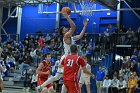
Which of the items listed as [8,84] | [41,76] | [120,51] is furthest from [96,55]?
[41,76]

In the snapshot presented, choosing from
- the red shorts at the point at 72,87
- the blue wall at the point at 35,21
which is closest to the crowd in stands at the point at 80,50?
the blue wall at the point at 35,21

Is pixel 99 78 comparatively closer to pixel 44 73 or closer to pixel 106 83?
pixel 106 83

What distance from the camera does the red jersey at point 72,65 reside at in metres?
9.05

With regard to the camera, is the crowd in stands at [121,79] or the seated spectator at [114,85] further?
the seated spectator at [114,85]

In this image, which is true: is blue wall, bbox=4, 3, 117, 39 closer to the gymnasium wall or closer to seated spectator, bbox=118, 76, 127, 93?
the gymnasium wall

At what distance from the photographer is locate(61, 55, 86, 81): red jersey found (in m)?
9.05

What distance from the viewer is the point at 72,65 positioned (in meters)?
9.08

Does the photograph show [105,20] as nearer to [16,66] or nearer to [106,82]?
[16,66]

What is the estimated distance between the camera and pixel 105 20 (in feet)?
102

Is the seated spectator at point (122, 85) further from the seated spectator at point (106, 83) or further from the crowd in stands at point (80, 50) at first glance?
the seated spectator at point (106, 83)

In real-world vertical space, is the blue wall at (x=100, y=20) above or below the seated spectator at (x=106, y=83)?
above

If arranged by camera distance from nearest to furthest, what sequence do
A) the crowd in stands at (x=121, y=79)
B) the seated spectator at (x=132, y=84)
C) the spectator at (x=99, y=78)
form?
the seated spectator at (x=132, y=84) < the crowd in stands at (x=121, y=79) < the spectator at (x=99, y=78)

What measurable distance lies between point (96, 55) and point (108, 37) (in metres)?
2.08

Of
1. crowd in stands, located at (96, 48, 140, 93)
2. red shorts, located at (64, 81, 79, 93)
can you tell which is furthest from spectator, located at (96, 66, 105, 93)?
red shorts, located at (64, 81, 79, 93)
